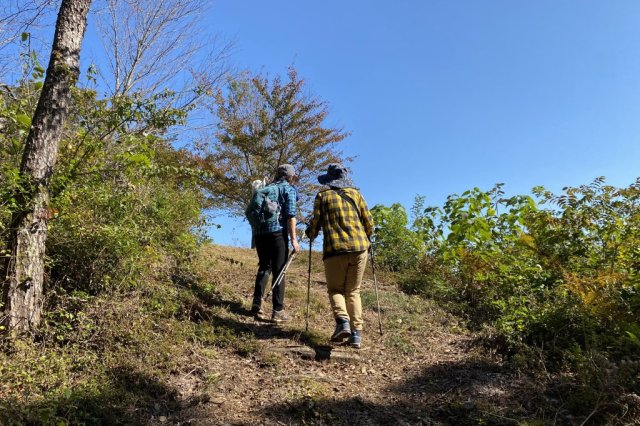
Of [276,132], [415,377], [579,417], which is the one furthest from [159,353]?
[276,132]

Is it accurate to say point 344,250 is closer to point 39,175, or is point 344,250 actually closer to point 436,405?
point 436,405

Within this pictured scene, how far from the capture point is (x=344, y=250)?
479 cm

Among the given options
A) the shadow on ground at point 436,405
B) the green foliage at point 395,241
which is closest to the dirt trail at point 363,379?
the shadow on ground at point 436,405

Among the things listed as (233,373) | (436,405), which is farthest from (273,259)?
(436,405)

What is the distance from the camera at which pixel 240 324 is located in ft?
18.1

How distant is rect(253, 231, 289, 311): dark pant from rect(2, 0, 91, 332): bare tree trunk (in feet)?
8.20

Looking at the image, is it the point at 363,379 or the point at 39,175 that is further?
the point at 363,379

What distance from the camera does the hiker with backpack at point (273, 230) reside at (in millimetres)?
5625

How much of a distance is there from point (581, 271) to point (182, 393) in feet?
15.9

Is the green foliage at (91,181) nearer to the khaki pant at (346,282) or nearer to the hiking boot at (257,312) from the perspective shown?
the hiking boot at (257,312)

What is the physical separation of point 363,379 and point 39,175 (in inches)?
150

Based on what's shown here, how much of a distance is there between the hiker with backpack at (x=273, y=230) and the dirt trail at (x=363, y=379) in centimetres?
33

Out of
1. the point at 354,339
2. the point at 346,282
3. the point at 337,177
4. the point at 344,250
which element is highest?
the point at 337,177

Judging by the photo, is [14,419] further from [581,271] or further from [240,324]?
[581,271]
